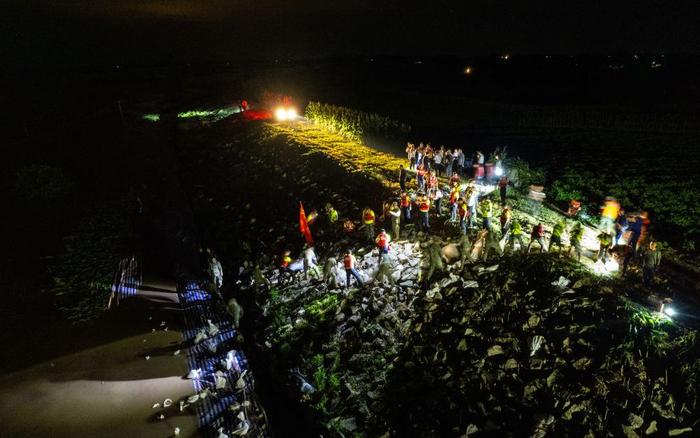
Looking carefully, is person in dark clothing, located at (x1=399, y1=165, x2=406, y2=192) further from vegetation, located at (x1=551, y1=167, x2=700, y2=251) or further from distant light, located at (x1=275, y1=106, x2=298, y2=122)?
distant light, located at (x1=275, y1=106, x2=298, y2=122)

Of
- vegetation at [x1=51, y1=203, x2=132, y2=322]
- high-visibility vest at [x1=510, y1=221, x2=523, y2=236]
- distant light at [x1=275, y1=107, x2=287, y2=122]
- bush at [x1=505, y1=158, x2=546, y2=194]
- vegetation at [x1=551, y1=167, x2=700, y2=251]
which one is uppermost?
distant light at [x1=275, y1=107, x2=287, y2=122]

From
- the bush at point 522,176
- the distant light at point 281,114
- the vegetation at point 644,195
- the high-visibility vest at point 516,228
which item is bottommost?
the vegetation at point 644,195

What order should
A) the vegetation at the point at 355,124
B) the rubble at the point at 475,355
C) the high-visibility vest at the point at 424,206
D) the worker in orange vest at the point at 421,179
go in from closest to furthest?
the rubble at the point at 475,355 < the high-visibility vest at the point at 424,206 < the worker in orange vest at the point at 421,179 < the vegetation at the point at 355,124

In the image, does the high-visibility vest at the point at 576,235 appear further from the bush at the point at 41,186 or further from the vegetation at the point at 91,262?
the bush at the point at 41,186

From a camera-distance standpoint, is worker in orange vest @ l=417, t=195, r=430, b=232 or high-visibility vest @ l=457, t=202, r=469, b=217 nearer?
high-visibility vest @ l=457, t=202, r=469, b=217

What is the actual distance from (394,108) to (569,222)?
3194cm

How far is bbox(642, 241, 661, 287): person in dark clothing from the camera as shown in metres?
11.3

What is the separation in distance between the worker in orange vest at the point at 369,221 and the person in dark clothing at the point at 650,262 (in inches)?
364

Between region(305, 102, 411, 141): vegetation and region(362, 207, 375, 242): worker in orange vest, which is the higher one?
region(305, 102, 411, 141): vegetation

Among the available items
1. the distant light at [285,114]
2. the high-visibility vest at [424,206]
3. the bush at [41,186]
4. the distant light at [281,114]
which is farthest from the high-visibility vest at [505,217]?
the bush at [41,186]

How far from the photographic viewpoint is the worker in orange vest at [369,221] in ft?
52.1

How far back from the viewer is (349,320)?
13.5 meters

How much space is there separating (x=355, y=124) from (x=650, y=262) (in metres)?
23.3

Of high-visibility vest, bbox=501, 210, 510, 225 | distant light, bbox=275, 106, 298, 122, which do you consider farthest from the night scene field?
distant light, bbox=275, 106, 298, 122
